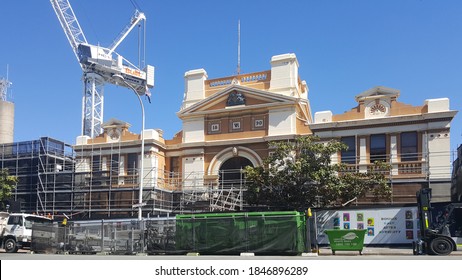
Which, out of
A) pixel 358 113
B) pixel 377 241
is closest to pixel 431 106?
pixel 358 113

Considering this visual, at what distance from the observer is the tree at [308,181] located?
28.5 metres

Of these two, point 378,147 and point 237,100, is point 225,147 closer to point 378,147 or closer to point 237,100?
point 237,100

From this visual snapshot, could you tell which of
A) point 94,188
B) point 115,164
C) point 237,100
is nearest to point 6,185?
point 94,188

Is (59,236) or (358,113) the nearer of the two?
(59,236)

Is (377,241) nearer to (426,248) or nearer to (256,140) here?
(426,248)

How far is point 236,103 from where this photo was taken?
39.1m

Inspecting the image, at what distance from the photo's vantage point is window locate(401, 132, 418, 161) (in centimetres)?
3291

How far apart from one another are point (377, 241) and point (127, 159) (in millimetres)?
22485

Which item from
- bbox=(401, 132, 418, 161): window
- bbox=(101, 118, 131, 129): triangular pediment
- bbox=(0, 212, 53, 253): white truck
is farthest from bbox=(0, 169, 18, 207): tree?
bbox=(401, 132, 418, 161): window

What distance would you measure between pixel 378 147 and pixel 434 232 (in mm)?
14056

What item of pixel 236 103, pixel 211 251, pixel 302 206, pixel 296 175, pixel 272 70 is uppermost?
pixel 272 70

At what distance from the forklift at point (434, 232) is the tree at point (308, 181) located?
23.4 ft

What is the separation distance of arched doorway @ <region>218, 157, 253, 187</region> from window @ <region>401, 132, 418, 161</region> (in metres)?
11.6

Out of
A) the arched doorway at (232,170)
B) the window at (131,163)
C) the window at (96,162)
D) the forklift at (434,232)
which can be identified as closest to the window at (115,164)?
the window at (131,163)
